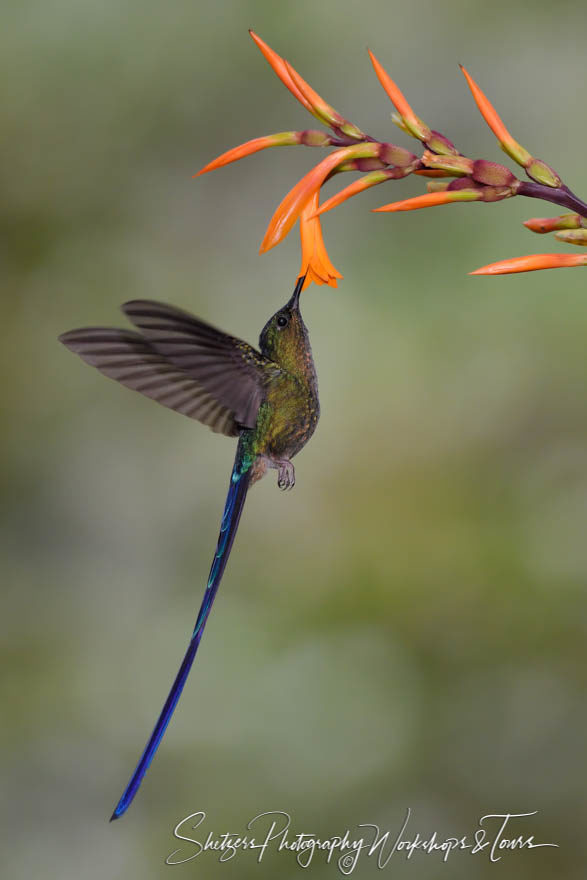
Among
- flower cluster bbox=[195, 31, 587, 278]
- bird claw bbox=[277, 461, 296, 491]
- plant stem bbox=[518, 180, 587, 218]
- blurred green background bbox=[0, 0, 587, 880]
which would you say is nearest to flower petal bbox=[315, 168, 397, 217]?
flower cluster bbox=[195, 31, 587, 278]

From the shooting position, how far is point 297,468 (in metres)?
2.06

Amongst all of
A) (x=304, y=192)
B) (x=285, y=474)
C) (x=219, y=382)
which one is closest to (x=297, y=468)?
(x=285, y=474)

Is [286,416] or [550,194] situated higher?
[550,194]

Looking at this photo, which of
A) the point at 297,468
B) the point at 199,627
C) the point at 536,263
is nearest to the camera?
the point at 536,263

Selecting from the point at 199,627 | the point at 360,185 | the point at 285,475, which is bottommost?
the point at 199,627

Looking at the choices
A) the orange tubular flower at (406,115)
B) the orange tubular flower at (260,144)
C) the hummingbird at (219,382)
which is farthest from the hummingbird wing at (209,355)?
the orange tubular flower at (406,115)

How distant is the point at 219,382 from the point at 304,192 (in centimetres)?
22

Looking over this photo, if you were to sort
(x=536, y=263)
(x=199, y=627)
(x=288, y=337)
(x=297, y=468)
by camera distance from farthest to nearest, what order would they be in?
1. (x=297, y=468)
2. (x=288, y=337)
3. (x=199, y=627)
4. (x=536, y=263)

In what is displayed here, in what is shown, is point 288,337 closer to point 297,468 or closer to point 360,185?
point 360,185

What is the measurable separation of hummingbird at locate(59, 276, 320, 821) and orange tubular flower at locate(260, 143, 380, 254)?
0.32 ft

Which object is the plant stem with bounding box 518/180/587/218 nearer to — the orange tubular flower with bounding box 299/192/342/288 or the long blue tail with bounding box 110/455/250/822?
the orange tubular flower with bounding box 299/192/342/288

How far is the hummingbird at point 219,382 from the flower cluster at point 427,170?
0.40ft

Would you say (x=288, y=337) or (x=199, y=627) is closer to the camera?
(x=199, y=627)

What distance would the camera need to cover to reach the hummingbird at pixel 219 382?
2.42 feet
